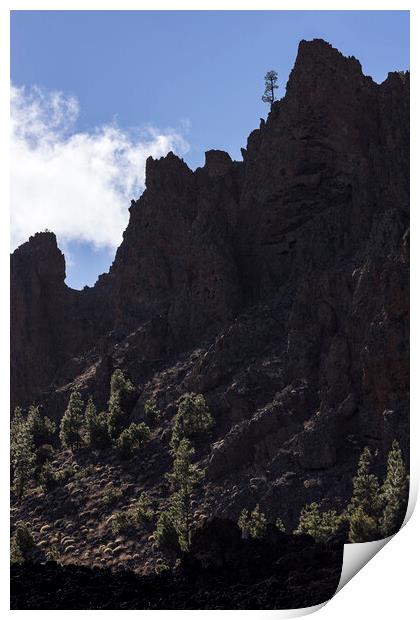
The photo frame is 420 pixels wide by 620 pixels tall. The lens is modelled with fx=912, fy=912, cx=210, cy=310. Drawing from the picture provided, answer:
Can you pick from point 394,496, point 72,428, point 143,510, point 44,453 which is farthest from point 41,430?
point 394,496

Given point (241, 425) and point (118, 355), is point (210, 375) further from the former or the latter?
point (118, 355)

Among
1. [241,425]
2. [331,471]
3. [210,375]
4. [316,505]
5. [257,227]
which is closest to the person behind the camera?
[316,505]

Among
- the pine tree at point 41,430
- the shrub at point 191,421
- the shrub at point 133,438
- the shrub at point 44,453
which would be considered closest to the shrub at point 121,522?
the shrub at point 191,421

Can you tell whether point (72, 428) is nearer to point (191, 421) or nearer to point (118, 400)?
point (118, 400)

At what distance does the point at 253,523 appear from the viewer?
152ft

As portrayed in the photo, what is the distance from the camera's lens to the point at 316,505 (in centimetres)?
4675

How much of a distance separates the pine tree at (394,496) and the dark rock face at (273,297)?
3.77 meters

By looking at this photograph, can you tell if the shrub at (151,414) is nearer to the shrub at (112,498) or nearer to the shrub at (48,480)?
the shrub at (48,480)

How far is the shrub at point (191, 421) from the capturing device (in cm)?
5922

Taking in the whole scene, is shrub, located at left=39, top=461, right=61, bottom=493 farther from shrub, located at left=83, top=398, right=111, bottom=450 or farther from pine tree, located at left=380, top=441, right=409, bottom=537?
pine tree, located at left=380, top=441, right=409, bottom=537

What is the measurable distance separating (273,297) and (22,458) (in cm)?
2213

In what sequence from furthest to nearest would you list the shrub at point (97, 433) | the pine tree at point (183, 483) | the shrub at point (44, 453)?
1. the shrub at point (44, 453)
2. the shrub at point (97, 433)
3. the pine tree at point (183, 483)
